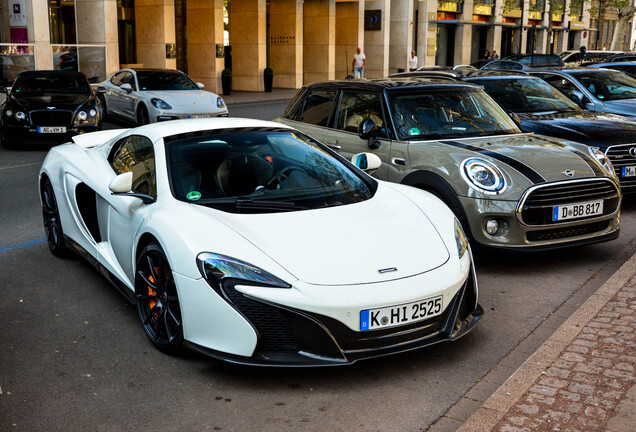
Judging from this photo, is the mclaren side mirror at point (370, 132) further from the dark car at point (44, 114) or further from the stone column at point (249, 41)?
the stone column at point (249, 41)

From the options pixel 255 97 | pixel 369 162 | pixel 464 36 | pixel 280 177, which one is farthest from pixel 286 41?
pixel 280 177

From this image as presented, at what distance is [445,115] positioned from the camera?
7598 mm

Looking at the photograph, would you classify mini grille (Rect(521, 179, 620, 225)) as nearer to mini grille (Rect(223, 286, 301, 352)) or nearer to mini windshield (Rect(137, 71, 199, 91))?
mini grille (Rect(223, 286, 301, 352))

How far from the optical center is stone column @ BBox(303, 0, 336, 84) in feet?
122

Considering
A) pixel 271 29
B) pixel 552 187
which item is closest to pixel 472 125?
pixel 552 187

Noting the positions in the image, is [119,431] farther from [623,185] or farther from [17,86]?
[17,86]

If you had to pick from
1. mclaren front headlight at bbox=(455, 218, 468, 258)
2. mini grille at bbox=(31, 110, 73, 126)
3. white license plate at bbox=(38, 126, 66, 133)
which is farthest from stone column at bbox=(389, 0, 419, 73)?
mclaren front headlight at bbox=(455, 218, 468, 258)

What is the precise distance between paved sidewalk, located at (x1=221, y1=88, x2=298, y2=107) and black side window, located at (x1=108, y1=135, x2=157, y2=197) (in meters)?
20.2

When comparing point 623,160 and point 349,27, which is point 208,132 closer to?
point 623,160

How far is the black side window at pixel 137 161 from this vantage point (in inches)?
206

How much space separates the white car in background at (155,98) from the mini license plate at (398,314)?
1278cm

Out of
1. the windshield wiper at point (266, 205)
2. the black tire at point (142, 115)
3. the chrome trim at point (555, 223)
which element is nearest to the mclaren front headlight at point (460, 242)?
the windshield wiper at point (266, 205)

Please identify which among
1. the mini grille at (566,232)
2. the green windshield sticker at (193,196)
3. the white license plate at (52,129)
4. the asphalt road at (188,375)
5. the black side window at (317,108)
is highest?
the black side window at (317,108)

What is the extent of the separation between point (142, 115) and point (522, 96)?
995cm
